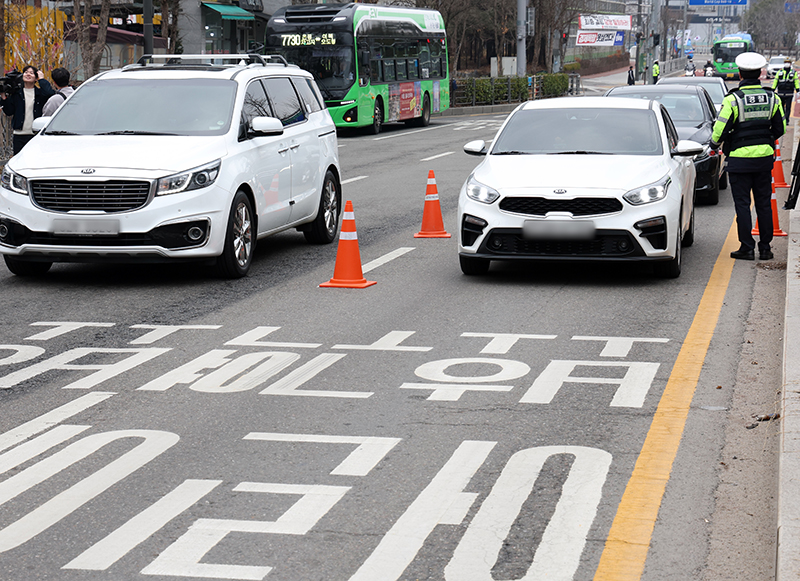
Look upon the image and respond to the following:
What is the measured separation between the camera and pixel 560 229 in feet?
31.9

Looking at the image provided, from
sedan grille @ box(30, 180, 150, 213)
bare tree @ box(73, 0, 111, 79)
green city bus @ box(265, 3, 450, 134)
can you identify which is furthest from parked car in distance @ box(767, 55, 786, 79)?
bare tree @ box(73, 0, 111, 79)

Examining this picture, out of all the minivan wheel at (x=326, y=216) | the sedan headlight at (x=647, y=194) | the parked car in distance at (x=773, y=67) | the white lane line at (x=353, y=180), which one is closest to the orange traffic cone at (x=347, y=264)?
the sedan headlight at (x=647, y=194)

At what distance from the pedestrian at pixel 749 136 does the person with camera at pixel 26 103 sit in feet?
29.8

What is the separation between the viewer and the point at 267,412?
6.22 meters

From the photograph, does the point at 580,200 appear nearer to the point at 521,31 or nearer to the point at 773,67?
the point at 521,31

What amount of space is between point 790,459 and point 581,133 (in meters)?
6.29

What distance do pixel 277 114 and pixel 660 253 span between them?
3917 mm

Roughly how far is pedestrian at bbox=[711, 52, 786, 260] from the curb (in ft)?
9.26

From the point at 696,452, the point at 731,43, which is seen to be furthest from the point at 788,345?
the point at 731,43

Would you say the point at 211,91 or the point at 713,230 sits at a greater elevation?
the point at 211,91

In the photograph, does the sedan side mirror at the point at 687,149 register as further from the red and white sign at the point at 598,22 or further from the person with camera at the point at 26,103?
the red and white sign at the point at 598,22

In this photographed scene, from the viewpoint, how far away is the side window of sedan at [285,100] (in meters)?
11.7

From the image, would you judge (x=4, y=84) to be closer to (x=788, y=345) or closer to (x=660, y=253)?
(x=660, y=253)

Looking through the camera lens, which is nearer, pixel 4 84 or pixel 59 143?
pixel 59 143
